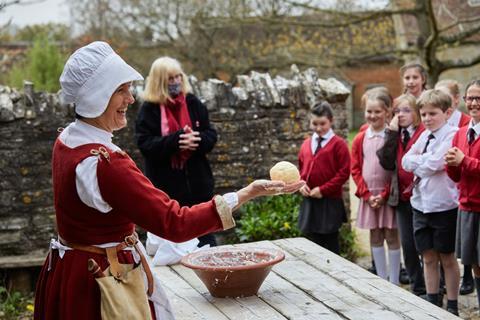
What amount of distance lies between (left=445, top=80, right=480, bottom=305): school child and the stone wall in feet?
7.51

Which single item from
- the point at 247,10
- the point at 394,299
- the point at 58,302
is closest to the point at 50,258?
the point at 58,302

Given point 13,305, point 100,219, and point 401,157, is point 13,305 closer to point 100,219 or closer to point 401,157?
point 401,157

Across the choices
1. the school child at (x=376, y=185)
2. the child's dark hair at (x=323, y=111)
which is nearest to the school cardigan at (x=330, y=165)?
the school child at (x=376, y=185)

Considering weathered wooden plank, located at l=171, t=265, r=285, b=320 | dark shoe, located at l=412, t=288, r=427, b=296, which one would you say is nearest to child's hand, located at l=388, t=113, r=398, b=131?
dark shoe, located at l=412, t=288, r=427, b=296

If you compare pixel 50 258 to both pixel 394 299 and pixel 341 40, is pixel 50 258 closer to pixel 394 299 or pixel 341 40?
pixel 394 299

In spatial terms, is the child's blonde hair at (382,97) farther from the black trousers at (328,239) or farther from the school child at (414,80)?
the black trousers at (328,239)

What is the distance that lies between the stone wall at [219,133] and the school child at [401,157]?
1.48 metres

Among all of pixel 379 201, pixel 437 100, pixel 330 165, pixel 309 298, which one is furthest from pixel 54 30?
pixel 309 298

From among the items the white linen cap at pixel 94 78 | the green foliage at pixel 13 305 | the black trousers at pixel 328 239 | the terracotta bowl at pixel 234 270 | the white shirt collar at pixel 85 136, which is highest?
the white linen cap at pixel 94 78

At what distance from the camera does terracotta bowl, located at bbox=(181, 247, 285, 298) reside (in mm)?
3221

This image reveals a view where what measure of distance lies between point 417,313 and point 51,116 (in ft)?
13.6

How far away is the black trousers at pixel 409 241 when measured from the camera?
533 centimetres

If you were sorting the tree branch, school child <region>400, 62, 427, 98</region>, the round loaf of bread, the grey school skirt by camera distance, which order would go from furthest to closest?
1. the tree branch
2. school child <region>400, 62, 427, 98</region>
3. the grey school skirt
4. the round loaf of bread

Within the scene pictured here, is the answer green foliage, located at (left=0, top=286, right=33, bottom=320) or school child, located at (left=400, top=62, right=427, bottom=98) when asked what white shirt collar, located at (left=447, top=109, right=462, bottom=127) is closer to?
school child, located at (left=400, top=62, right=427, bottom=98)
